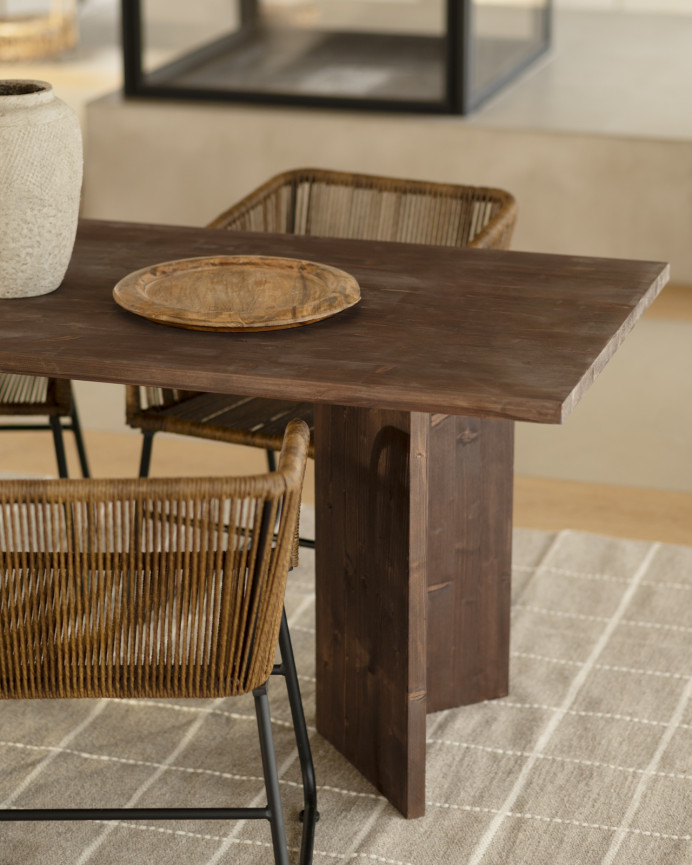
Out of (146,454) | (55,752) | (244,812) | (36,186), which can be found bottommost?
(55,752)

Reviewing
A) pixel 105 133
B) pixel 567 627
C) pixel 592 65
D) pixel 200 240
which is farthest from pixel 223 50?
pixel 567 627

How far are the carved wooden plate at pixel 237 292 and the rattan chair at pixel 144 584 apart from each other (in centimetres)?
39

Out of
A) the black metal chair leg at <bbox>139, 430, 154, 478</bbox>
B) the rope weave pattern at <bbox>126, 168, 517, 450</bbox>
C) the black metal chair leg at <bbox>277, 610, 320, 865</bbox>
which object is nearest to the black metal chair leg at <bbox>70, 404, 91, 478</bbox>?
the black metal chair leg at <bbox>139, 430, 154, 478</bbox>

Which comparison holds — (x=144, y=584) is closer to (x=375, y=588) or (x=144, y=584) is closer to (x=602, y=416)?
(x=375, y=588)

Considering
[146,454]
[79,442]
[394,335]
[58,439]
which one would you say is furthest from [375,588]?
[79,442]

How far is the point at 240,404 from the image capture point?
8.30 feet

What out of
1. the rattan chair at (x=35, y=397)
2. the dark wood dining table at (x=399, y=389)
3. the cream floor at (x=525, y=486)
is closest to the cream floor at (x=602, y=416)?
the cream floor at (x=525, y=486)

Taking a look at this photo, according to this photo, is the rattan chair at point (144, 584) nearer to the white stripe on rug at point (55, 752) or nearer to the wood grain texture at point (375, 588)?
the wood grain texture at point (375, 588)

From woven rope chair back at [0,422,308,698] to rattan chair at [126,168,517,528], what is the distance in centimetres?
82

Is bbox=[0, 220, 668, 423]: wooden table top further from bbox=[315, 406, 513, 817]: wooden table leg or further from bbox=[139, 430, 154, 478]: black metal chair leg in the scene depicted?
bbox=[139, 430, 154, 478]: black metal chair leg

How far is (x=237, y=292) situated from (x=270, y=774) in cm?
77

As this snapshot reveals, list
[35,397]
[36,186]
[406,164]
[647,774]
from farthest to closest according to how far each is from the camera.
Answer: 1. [406,164]
2. [35,397]
3. [647,774]
4. [36,186]

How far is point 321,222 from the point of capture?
2941 mm

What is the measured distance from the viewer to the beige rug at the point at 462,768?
6.76ft
